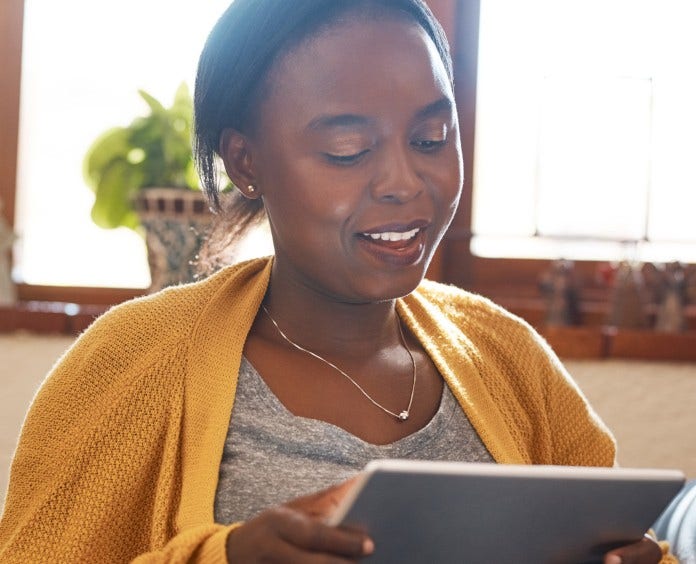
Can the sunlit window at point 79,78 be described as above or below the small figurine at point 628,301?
above

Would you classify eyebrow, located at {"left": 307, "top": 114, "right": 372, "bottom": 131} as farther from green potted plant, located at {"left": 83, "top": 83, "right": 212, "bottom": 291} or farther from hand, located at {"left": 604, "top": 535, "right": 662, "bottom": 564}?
green potted plant, located at {"left": 83, "top": 83, "right": 212, "bottom": 291}

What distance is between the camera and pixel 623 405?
229cm

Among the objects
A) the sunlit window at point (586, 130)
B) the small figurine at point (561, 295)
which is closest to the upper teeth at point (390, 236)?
the small figurine at point (561, 295)

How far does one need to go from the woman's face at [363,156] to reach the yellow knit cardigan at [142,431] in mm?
157

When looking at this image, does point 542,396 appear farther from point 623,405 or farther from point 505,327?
point 623,405

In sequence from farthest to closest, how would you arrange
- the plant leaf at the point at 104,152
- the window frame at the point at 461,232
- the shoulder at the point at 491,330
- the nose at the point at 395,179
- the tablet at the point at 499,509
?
the window frame at the point at 461,232
the plant leaf at the point at 104,152
the shoulder at the point at 491,330
the nose at the point at 395,179
the tablet at the point at 499,509

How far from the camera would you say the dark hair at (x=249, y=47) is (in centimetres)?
127

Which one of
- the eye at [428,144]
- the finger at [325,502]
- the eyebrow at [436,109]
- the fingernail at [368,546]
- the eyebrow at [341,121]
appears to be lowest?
the fingernail at [368,546]

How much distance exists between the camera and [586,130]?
2629mm

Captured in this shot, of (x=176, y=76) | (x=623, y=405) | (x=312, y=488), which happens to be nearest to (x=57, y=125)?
(x=176, y=76)

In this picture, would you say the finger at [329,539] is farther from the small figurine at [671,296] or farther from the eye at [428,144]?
the small figurine at [671,296]

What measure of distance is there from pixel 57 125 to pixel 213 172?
1.25 metres

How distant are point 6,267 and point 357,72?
1.52 meters

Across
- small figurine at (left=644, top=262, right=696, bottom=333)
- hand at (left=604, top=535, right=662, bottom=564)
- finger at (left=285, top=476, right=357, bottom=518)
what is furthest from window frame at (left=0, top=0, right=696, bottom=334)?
finger at (left=285, top=476, right=357, bottom=518)
